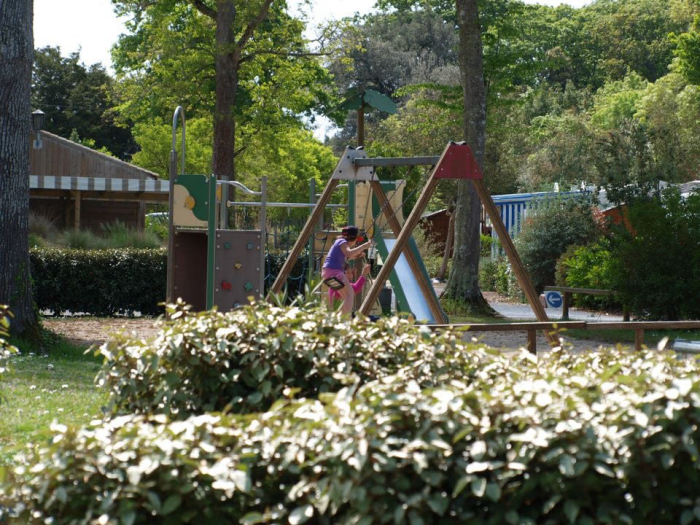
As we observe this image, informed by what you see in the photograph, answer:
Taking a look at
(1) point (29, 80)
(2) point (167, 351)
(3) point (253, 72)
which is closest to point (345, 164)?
(1) point (29, 80)

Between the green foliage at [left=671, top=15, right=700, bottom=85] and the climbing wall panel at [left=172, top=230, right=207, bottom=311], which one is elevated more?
the green foliage at [left=671, top=15, right=700, bottom=85]

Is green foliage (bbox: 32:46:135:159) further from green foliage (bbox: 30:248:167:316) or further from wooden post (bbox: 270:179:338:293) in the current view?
wooden post (bbox: 270:179:338:293)

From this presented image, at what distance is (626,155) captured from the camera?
21.9m

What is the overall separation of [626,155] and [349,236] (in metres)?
11.5

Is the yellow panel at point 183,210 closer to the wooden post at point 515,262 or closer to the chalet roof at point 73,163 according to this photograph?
the wooden post at point 515,262

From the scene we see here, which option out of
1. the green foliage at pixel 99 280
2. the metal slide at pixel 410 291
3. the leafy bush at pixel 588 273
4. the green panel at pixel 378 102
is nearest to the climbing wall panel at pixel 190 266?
the green foliage at pixel 99 280

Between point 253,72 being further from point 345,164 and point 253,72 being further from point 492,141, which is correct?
point 492,141

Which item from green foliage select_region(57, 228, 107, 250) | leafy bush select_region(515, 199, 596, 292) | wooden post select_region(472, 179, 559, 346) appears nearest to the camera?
wooden post select_region(472, 179, 559, 346)

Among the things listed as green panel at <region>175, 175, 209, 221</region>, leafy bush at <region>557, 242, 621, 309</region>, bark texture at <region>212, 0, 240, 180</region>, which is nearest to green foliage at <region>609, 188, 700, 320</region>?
leafy bush at <region>557, 242, 621, 309</region>

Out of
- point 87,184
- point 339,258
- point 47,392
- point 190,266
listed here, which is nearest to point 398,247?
point 339,258

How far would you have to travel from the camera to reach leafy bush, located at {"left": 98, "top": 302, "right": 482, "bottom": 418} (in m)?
3.81

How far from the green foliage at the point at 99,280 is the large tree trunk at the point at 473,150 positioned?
569cm

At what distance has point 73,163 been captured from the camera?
115 feet

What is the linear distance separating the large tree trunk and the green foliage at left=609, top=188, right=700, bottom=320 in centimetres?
359
